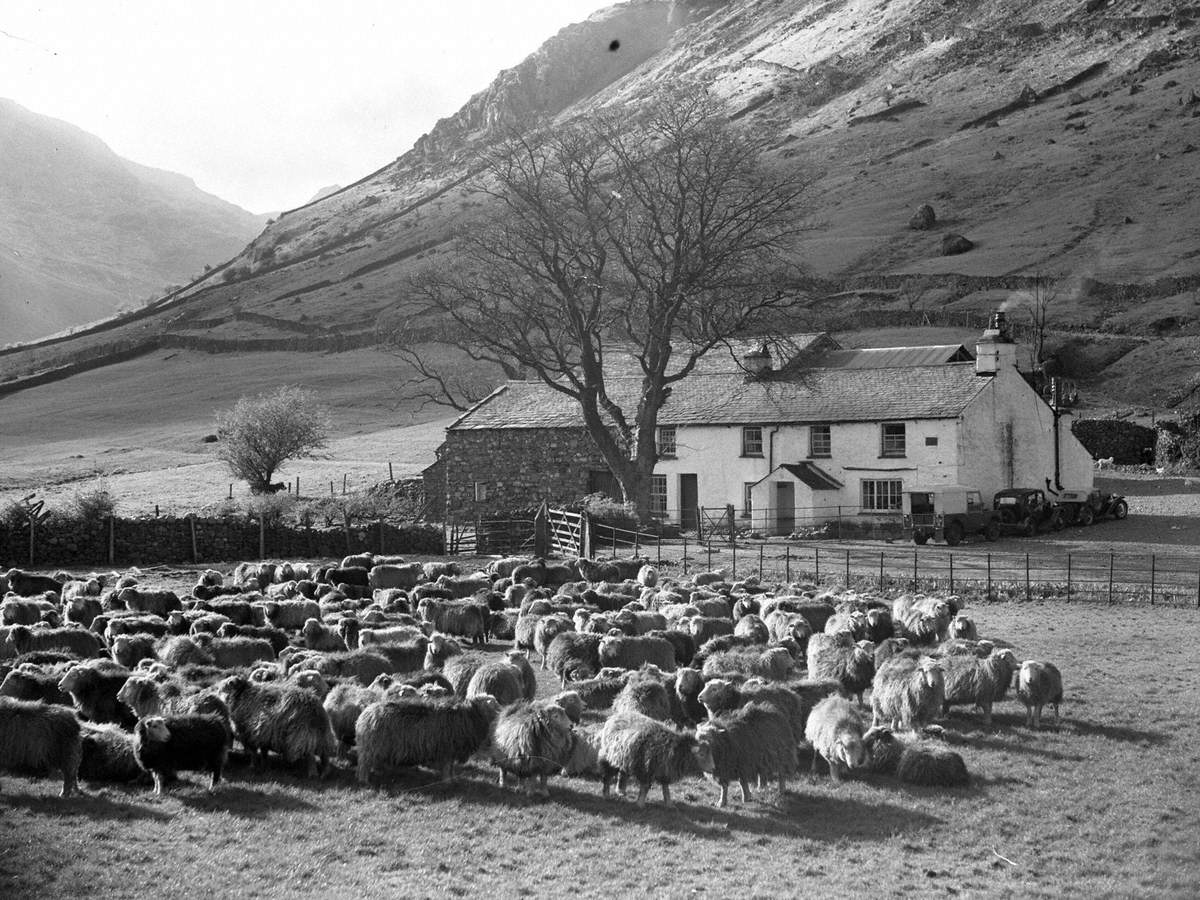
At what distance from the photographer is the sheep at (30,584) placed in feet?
105

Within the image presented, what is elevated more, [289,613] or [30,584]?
[30,584]

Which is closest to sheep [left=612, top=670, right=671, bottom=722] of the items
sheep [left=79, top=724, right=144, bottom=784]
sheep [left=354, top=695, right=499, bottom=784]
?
sheep [left=354, top=695, right=499, bottom=784]

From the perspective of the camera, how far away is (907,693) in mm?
18938

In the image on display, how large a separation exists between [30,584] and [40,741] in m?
18.5

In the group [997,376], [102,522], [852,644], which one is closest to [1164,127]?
[997,376]

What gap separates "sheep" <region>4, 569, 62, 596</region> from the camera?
32.1m

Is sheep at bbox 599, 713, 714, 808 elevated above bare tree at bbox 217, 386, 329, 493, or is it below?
below

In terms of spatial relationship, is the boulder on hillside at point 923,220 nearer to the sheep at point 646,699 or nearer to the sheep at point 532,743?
the sheep at point 646,699

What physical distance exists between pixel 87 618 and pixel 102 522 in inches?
716

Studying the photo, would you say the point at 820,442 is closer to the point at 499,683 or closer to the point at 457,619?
the point at 457,619

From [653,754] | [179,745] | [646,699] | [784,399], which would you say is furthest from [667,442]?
[179,745]

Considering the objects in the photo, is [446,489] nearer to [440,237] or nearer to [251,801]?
[251,801]

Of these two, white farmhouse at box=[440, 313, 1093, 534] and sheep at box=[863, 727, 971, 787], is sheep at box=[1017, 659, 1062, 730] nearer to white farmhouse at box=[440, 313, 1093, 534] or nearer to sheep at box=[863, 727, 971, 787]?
sheep at box=[863, 727, 971, 787]

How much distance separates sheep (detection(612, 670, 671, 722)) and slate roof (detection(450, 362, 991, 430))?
33.7m
